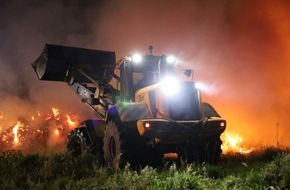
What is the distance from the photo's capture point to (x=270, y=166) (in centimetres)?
684

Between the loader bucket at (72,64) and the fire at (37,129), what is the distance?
21.5 metres

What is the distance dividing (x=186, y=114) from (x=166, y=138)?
39.9 inches

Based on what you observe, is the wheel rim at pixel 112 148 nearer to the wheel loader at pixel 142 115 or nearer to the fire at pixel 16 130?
the wheel loader at pixel 142 115

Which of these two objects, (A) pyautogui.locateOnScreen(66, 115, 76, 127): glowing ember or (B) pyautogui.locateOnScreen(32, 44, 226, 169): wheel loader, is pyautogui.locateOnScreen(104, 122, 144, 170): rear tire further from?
(A) pyautogui.locateOnScreen(66, 115, 76, 127): glowing ember

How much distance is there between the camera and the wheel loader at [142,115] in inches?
361

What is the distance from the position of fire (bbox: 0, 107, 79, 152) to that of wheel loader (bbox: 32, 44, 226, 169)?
2194 centimetres

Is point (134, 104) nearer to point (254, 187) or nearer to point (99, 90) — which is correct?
point (99, 90)

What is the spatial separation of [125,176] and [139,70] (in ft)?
15.7

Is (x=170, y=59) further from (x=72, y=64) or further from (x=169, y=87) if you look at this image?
(x=72, y=64)

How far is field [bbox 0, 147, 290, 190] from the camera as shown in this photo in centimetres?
640

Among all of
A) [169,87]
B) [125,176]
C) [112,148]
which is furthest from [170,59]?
[125,176]

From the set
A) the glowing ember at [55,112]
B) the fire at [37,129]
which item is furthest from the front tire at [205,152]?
the glowing ember at [55,112]

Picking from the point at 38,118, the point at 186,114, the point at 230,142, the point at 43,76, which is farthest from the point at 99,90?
the point at 38,118

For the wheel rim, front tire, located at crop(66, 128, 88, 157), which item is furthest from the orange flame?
the wheel rim
